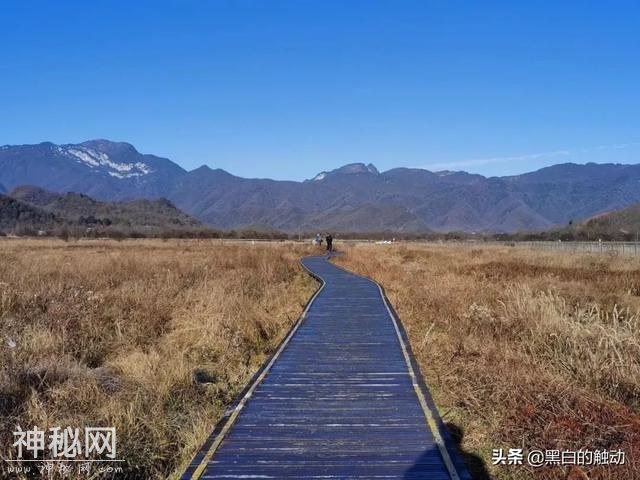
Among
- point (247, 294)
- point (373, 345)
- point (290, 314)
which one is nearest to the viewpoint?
point (373, 345)

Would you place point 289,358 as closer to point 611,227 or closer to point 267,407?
point 267,407

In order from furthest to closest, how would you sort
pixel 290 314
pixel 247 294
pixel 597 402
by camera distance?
pixel 247 294 → pixel 290 314 → pixel 597 402

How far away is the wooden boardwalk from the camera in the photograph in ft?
18.1

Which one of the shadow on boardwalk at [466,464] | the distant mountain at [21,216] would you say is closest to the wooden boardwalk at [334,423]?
the shadow on boardwalk at [466,464]

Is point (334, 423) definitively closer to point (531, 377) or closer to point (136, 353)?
point (531, 377)

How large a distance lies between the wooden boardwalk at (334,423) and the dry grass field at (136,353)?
662 millimetres

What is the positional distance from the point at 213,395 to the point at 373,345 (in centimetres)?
346

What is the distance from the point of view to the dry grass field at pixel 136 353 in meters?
6.67

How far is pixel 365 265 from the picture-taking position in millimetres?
30125

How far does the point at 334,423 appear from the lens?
6.69 metres

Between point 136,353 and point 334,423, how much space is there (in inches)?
183

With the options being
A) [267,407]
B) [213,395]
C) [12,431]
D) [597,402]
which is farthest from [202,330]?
[597,402]

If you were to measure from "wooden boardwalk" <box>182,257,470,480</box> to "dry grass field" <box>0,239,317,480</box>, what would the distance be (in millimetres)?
662

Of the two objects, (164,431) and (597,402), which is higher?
(597,402)
